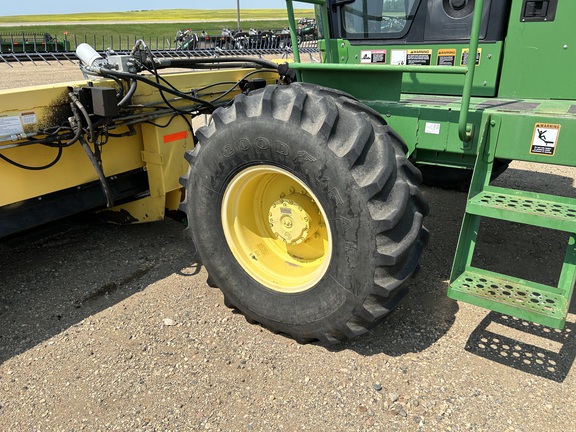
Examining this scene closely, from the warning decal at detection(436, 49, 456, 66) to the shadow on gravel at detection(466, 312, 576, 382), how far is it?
62.9 inches

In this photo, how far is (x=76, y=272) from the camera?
139 inches

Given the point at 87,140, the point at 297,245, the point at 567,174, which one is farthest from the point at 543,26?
the point at 567,174

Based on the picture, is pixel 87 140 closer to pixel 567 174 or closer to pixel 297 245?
pixel 297 245

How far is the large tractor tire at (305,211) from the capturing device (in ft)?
7.43

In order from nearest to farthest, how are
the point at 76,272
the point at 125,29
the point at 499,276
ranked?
the point at 499,276 < the point at 76,272 < the point at 125,29

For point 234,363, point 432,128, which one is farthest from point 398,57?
point 234,363

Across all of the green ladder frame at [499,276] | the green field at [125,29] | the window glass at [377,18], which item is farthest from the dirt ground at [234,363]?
the green field at [125,29]

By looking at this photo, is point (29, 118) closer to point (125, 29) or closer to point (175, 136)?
point (175, 136)

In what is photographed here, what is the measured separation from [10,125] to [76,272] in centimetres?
121

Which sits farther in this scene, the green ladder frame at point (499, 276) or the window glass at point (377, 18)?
the window glass at point (377, 18)

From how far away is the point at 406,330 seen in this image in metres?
2.85

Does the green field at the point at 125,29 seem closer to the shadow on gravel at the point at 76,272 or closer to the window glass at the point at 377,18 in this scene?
the shadow on gravel at the point at 76,272

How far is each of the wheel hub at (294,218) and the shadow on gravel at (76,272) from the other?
1.02 meters

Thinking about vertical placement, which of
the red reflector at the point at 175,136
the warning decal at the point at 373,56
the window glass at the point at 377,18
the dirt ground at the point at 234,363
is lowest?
the dirt ground at the point at 234,363
